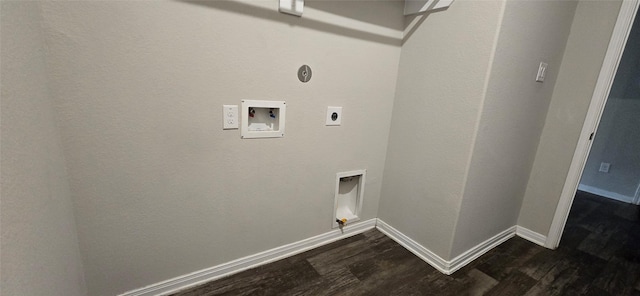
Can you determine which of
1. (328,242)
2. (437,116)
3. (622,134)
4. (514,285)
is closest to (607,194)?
(622,134)

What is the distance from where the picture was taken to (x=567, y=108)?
5.82 feet

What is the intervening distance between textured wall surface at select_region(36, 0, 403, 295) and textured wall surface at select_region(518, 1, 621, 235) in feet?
4.04

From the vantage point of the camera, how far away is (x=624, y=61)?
279 centimetres

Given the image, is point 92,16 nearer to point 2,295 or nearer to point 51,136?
point 51,136

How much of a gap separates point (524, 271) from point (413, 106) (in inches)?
50.1

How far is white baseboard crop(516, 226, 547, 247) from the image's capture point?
1931 mm

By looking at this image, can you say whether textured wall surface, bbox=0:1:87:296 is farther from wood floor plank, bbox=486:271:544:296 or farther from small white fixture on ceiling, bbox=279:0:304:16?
wood floor plank, bbox=486:271:544:296

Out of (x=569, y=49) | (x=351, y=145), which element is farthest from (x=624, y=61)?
(x=351, y=145)

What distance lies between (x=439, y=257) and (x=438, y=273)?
0.09 metres

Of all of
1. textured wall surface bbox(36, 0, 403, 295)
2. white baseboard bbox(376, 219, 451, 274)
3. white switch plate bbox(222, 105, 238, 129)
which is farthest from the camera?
white baseboard bbox(376, 219, 451, 274)

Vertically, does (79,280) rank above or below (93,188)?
below

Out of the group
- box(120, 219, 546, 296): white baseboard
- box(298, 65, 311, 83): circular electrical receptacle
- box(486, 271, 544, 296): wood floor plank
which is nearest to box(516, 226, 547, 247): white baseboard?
box(120, 219, 546, 296): white baseboard

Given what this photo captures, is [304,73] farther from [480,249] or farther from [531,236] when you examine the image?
[531,236]

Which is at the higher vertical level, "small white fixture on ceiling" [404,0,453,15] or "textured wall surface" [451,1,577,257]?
"small white fixture on ceiling" [404,0,453,15]
